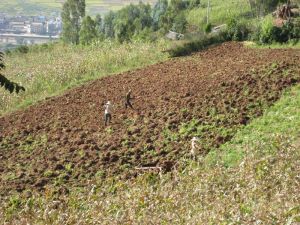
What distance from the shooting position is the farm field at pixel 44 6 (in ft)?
384

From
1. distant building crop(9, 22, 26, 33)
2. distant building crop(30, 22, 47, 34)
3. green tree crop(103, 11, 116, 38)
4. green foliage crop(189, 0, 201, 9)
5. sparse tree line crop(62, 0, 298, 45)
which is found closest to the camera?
sparse tree line crop(62, 0, 298, 45)

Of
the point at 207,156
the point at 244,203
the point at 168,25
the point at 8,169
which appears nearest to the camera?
the point at 244,203

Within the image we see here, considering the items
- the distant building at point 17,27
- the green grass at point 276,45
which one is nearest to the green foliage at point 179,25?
the green grass at point 276,45

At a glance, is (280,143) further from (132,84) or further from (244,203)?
(132,84)

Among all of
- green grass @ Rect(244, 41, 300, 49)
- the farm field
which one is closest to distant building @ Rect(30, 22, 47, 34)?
the farm field

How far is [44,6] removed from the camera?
13100 centimetres

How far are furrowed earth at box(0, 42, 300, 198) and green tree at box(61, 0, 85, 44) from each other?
2681 cm

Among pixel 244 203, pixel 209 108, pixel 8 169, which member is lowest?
pixel 8 169

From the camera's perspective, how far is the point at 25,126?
15000 millimetres

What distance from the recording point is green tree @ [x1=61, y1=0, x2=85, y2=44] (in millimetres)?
44194

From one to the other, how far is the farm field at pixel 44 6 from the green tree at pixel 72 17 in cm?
6743

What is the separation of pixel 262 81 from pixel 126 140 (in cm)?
478

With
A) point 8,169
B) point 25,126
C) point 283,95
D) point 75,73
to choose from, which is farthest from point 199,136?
point 75,73

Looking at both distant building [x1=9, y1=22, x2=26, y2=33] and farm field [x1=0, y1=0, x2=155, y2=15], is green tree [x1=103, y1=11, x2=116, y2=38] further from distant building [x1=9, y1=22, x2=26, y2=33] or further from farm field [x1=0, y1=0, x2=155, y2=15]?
farm field [x1=0, y1=0, x2=155, y2=15]
